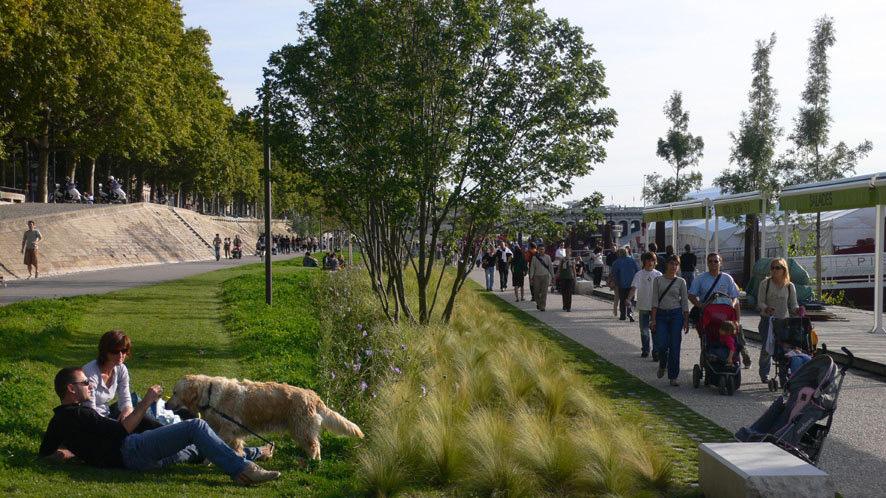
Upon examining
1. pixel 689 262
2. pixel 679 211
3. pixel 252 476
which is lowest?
pixel 252 476

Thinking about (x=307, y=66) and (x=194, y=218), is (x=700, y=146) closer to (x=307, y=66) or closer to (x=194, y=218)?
(x=194, y=218)

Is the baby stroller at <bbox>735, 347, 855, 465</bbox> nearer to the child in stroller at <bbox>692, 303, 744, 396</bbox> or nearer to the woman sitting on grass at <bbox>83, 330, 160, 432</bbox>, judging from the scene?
the child in stroller at <bbox>692, 303, 744, 396</bbox>

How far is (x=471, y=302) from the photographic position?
2255 cm

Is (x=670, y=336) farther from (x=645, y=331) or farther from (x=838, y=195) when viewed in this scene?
(x=838, y=195)

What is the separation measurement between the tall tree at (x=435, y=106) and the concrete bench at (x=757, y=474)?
361 inches

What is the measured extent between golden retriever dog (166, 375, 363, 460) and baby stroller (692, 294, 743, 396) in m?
6.11

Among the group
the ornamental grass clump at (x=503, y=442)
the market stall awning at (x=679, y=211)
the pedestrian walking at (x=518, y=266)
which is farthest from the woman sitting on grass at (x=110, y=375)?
the market stall awning at (x=679, y=211)

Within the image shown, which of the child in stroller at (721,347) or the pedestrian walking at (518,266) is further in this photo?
the pedestrian walking at (518,266)

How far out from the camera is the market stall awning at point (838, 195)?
17.9m

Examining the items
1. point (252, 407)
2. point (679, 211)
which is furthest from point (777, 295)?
point (679, 211)

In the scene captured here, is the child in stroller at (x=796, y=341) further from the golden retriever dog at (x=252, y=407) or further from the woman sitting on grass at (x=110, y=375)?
the woman sitting on grass at (x=110, y=375)

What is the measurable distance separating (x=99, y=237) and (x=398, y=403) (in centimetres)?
3637

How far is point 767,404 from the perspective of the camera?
11086 mm

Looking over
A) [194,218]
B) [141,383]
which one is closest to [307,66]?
[141,383]
